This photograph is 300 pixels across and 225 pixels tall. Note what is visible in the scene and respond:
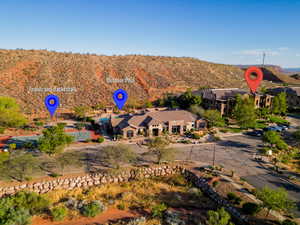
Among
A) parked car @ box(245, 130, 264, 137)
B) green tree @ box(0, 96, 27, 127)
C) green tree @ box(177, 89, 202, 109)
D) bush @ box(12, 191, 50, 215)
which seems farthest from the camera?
green tree @ box(177, 89, 202, 109)

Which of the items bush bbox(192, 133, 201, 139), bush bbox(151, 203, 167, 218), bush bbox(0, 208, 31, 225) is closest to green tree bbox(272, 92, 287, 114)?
bush bbox(192, 133, 201, 139)

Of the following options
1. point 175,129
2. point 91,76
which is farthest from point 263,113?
point 91,76

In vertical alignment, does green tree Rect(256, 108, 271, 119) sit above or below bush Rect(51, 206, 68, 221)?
above

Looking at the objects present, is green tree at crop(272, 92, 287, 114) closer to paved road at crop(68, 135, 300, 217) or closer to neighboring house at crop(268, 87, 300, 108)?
neighboring house at crop(268, 87, 300, 108)

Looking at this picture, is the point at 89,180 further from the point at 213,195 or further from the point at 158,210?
the point at 213,195

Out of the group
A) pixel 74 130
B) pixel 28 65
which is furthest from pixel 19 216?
pixel 28 65

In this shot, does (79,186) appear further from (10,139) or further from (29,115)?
(29,115)
